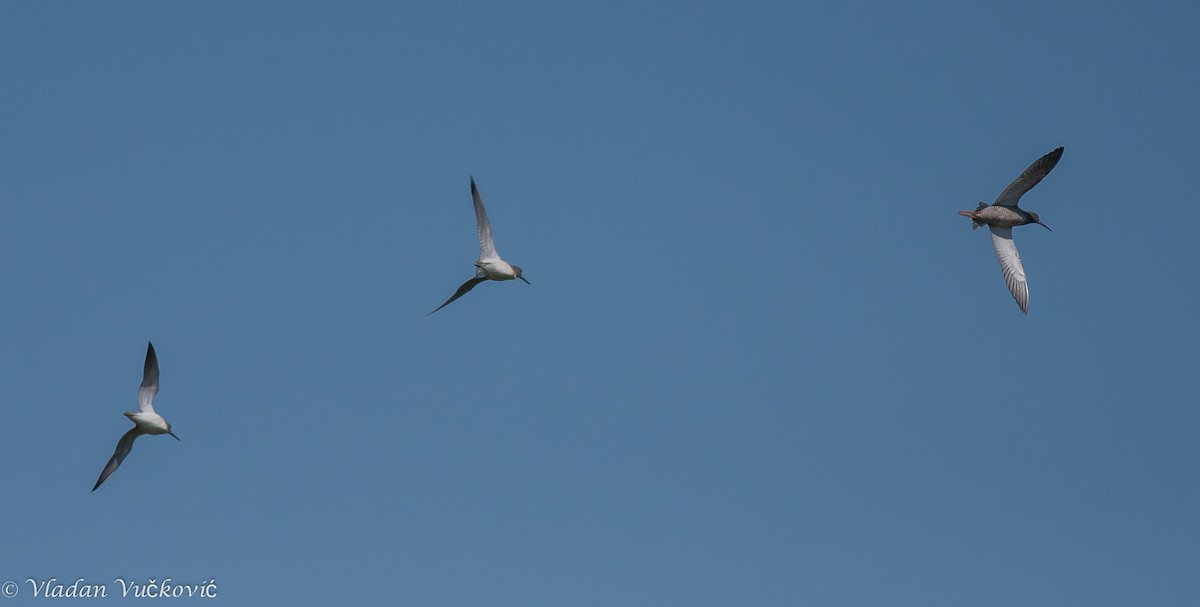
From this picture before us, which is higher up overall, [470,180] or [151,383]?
[470,180]

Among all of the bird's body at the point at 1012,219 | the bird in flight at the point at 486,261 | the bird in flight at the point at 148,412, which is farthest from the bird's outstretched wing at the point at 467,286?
the bird's body at the point at 1012,219

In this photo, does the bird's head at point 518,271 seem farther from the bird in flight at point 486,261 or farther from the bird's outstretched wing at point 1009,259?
the bird's outstretched wing at point 1009,259

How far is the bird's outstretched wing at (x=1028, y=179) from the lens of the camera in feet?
135

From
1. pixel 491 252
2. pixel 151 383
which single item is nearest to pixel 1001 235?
pixel 491 252

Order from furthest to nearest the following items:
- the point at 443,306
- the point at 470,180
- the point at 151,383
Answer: the point at 151,383 < the point at 470,180 < the point at 443,306

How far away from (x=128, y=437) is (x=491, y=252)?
571 inches

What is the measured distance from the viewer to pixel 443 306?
37.1 m

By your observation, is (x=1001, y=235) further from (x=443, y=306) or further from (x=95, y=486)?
(x=95, y=486)

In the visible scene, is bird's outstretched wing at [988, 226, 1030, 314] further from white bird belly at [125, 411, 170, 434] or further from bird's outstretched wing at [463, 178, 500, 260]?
white bird belly at [125, 411, 170, 434]

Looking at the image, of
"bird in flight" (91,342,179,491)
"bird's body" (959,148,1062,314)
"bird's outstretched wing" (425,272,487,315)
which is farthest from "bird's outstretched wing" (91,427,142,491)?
"bird's body" (959,148,1062,314)

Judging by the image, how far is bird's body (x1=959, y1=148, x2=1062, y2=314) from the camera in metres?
41.4

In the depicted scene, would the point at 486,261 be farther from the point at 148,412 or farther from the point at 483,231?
the point at 148,412

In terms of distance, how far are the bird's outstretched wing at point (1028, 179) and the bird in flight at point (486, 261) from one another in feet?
53.8

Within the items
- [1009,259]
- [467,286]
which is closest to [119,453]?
[467,286]
